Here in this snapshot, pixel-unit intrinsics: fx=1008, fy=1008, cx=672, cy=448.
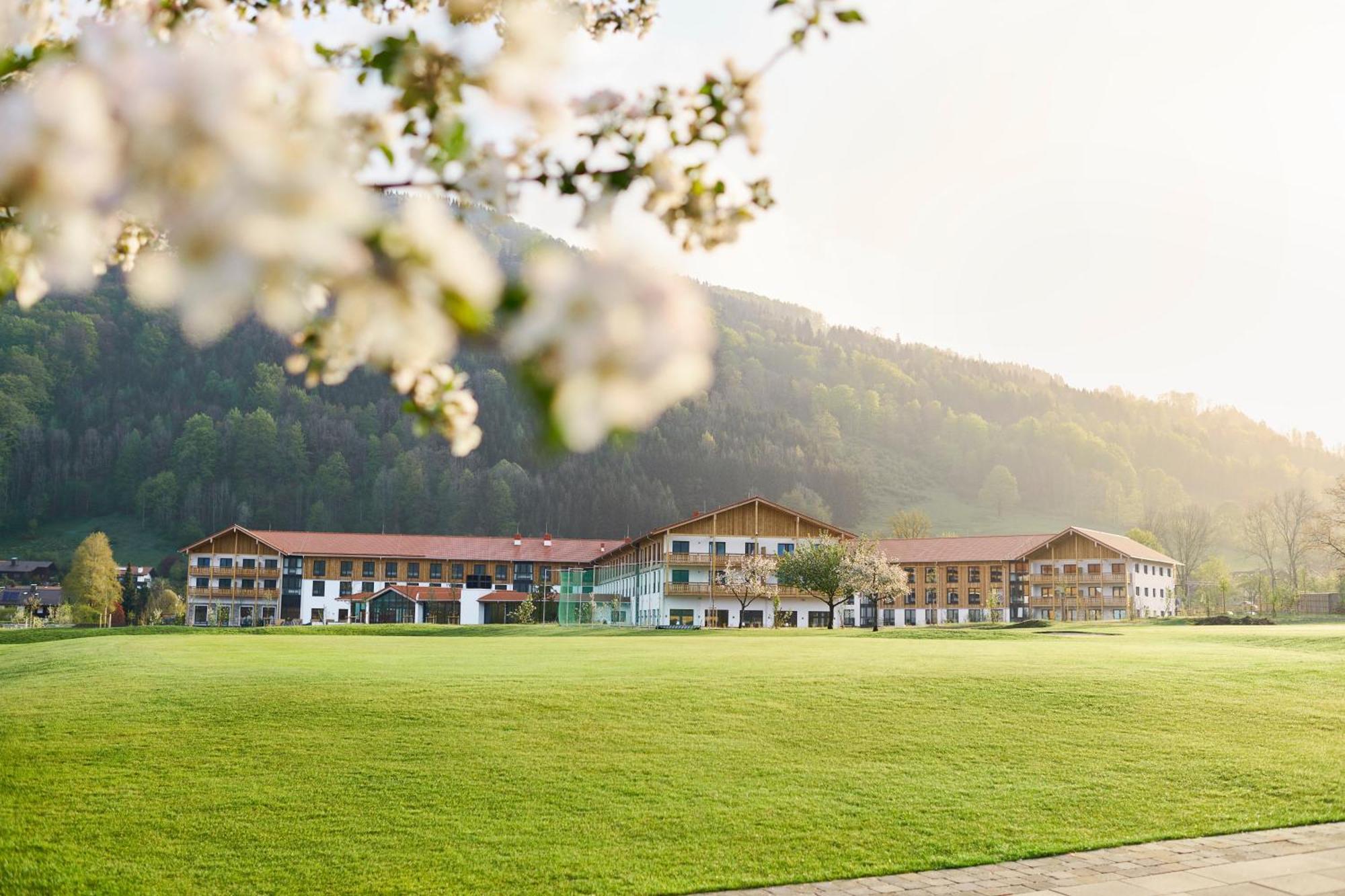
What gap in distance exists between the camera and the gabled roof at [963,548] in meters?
107

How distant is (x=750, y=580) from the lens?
80.6m

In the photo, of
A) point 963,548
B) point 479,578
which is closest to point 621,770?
point 963,548

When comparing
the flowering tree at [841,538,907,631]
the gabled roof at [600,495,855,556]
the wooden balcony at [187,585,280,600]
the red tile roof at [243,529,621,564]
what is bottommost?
the wooden balcony at [187,585,280,600]

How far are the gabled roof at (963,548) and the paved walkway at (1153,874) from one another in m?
95.7

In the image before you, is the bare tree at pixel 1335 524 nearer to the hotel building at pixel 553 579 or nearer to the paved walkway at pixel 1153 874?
the hotel building at pixel 553 579

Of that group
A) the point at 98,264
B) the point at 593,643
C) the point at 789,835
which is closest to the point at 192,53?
the point at 98,264

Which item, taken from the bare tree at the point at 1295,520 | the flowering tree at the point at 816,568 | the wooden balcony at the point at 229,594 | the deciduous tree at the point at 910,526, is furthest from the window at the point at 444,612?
the bare tree at the point at 1295,520

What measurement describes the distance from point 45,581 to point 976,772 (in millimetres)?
182076

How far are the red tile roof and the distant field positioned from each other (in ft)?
259

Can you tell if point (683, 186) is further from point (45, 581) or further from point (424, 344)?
point (45, 581)

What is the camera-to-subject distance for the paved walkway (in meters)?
9.90

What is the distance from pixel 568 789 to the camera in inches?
549

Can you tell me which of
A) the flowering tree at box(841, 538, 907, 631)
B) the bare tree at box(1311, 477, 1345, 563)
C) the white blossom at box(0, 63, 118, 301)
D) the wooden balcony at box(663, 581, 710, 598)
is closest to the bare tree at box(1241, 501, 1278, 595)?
the bare tree at box(1311, 477, 1345, 563)

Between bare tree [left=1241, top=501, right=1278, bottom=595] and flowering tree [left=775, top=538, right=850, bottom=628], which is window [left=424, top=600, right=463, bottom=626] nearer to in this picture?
flowering tree [left=775, top=538, right=850, bottom=628]
